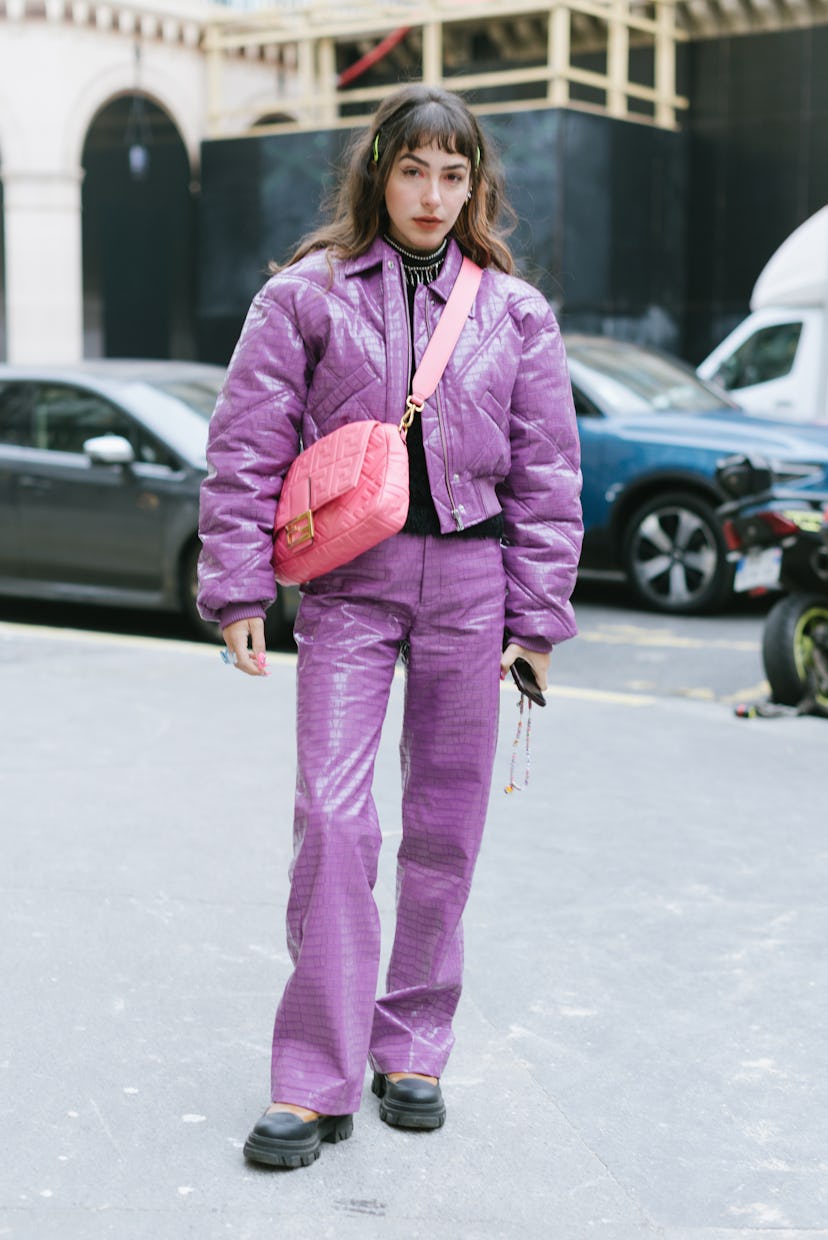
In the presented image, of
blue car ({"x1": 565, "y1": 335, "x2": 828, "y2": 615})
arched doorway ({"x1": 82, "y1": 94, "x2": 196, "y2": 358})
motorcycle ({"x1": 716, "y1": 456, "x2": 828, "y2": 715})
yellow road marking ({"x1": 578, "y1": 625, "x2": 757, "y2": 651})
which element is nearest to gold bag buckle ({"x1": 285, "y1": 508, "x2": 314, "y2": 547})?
motorcycle ({"x1": 716, "y1": 456, "x2": 828, "y2": 715})

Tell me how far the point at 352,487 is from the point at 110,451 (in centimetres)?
643

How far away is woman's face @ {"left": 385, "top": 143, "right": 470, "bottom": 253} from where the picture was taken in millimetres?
3289

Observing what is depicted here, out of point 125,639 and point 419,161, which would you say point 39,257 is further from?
point 419,161

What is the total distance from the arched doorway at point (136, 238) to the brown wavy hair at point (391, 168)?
56.9 ft

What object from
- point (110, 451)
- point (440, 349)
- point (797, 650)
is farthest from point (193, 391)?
point (440, 349)

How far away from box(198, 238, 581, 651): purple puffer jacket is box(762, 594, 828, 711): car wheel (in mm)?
4277

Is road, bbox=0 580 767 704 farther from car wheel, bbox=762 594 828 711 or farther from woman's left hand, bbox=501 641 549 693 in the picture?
woman's left hand, bbox=501 641 549 693

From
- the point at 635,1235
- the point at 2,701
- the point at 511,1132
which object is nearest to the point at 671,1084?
the point at 511,1132

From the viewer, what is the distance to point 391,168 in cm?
331

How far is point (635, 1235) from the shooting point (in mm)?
2994

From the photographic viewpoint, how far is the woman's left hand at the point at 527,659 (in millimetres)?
3438

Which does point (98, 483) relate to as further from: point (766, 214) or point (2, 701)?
point (766, 214)

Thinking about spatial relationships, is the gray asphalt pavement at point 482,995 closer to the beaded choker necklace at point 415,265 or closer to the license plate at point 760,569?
the license plate at point 760,569

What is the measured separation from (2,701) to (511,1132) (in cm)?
432
